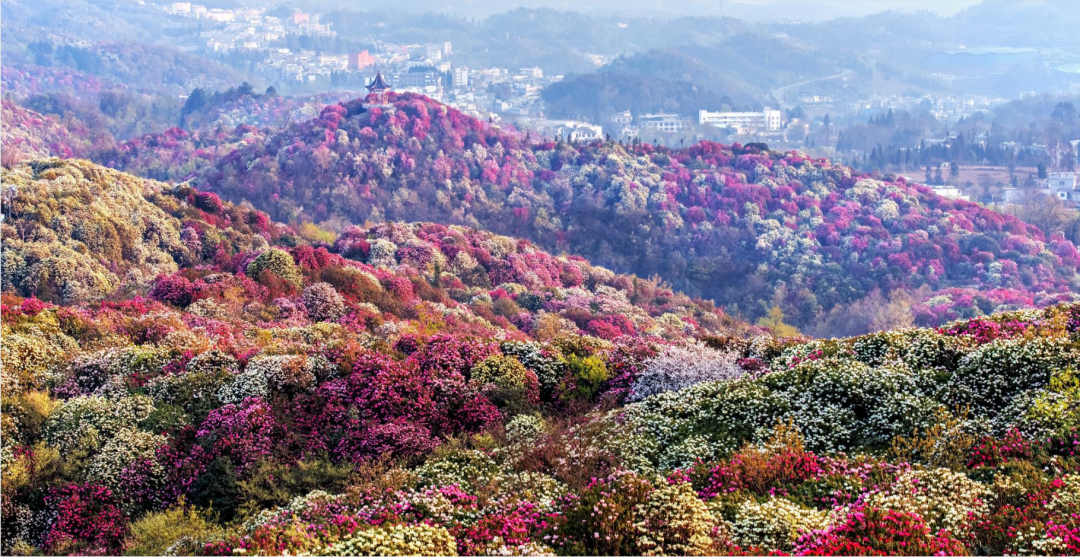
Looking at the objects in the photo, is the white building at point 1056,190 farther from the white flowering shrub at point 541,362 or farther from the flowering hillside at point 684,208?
the white flowering shrub at point 541,362

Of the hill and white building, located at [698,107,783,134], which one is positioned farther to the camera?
white building, located at [698,107,783,134]

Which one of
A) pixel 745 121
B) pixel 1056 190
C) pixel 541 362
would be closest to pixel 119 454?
pixel 541 362

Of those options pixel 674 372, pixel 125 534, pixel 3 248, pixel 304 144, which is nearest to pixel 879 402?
pixel 674 372

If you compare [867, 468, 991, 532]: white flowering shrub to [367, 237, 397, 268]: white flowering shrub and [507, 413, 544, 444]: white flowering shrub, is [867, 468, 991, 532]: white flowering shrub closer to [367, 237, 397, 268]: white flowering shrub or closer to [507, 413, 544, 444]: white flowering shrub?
[507, 413, 544, 444]: white flowering shrub

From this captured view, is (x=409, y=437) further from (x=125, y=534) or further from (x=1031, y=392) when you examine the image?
(x=1031, y=392)

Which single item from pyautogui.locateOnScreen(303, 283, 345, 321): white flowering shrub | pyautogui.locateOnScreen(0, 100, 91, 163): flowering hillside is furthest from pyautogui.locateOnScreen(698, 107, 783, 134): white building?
pyautogui.locateOnScreen(303, 283, 345, 321): white flowering shrub

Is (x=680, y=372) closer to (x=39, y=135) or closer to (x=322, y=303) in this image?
(x=322, y=303)
